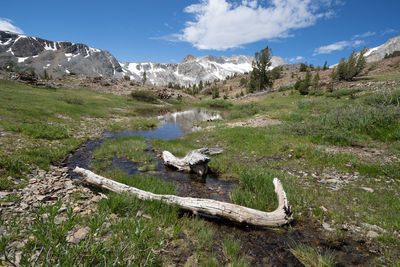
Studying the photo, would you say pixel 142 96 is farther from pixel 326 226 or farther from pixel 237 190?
pixel 326 226

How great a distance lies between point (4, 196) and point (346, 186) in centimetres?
1182

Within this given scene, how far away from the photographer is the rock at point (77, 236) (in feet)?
11.3

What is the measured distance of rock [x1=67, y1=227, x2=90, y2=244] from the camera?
11.3ft

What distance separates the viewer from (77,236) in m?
3.57

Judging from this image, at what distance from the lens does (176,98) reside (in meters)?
80.6

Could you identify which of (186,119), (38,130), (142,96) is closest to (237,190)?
(38,130)

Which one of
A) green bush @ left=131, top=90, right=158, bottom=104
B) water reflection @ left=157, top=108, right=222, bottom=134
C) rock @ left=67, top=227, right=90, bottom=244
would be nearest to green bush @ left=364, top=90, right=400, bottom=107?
water reflection @ left=157, top=108, right=222, bottom=134

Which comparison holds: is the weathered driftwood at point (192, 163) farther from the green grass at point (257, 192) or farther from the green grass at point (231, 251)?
the green grass at point (231, 251)

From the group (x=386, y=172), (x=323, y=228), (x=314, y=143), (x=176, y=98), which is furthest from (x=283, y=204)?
(x=176, y=98)

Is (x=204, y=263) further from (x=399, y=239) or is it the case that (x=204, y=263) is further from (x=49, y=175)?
(x=49, y=175)

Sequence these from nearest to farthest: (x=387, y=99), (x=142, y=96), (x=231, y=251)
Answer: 1. (x=231, y=251)
2. (x=387, y=99)
3. (x=142, y=96)

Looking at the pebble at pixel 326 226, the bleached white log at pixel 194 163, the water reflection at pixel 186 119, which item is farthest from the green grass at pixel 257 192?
the water reflection at pixel 186 119

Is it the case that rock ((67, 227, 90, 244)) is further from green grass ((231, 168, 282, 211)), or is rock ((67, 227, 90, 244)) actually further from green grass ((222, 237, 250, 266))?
green grass ((231, 168, 282, 211))

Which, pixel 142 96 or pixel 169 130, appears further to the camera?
pixel 142 96
